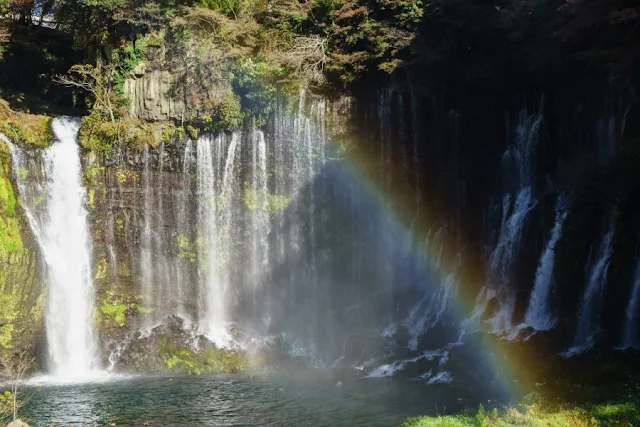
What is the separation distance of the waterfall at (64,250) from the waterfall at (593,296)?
1898 centimetres

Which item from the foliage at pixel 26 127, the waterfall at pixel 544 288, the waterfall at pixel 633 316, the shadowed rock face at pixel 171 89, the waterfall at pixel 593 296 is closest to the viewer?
the waterfall at pixel 633 316

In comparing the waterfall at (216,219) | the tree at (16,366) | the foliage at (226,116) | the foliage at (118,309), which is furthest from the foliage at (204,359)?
the foliage at (226,116)

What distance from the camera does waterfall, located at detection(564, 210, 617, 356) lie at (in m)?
19.8

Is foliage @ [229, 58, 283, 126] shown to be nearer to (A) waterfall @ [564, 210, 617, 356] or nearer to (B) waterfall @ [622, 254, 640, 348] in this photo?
(A) waterfall @ [564, 210, 617, 356]

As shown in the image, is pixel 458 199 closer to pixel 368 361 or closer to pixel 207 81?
pixel 368 361

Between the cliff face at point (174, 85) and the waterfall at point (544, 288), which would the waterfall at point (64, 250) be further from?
the waterfall at point (544, 288)

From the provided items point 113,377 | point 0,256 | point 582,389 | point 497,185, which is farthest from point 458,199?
point 0,256

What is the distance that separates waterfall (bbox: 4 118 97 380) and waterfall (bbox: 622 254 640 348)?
20231 millimetres

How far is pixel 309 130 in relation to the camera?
29422 mm

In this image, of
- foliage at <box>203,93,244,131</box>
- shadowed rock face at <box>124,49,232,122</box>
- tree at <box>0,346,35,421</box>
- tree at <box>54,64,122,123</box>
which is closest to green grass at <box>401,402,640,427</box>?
tree at <box>0,346,35,421</box>

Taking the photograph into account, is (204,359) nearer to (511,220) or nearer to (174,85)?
(174,85)

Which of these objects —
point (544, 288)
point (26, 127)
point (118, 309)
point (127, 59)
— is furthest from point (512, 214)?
point (26, 127)

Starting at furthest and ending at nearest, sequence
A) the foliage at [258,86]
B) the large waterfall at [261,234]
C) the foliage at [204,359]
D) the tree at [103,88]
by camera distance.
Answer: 1. the tree at [103,88]
2. the foliage at [258,86]
3. the large waterfall at [261,234]
4. the foliage at [204,359]

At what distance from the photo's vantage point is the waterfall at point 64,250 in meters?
27.3
